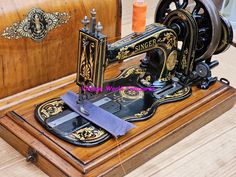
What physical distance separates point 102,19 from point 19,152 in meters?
0.56

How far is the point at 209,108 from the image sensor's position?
1.25m

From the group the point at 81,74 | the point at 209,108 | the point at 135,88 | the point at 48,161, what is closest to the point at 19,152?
the point at 48,161

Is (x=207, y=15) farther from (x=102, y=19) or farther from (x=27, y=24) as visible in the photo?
(x=27, y=24)

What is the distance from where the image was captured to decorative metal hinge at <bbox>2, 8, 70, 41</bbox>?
3.86 ft

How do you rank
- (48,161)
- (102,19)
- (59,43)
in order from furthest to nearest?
1. (102,19)
2. (59,43)
3. (48,161)

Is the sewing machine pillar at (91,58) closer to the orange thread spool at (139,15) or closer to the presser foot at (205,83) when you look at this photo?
the orange thread spool at (139,15)

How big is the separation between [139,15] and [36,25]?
13.2 inches

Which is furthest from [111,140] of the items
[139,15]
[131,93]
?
[139,15]

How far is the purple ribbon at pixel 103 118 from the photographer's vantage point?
105cm

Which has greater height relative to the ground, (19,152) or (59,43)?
(59,43)

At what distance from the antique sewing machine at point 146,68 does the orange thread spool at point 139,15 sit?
0.03 meters

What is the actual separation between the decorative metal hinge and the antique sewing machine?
21 cm

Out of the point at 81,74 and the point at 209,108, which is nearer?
the point at 81,74

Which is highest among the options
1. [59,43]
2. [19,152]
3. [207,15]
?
[207,15]
